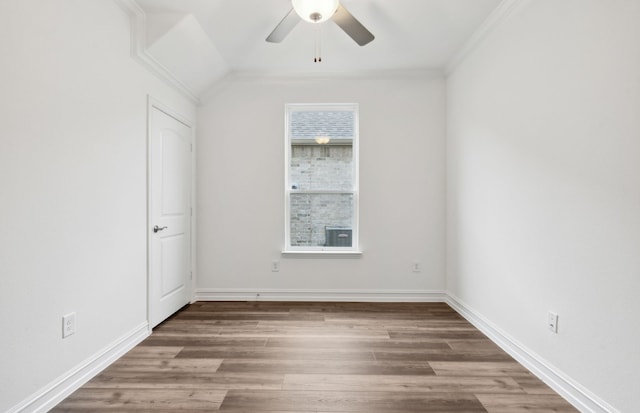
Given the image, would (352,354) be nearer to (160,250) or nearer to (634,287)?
(634,287)

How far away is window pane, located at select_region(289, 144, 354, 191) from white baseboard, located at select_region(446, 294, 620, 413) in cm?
193

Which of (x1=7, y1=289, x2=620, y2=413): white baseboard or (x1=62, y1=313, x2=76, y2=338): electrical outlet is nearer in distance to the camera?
(x1=7, y1=289, x2=620, y2=413): white baseboard

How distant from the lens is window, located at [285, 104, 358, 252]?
11.9ft

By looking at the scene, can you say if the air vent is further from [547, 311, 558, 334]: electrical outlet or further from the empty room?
[547, 311, 558, 334]: electrical outlet

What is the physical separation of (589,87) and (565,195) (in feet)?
1.94

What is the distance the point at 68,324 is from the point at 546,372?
2.91 m

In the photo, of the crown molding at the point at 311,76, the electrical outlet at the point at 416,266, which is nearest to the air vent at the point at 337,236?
the electrical outlet at the point at 416,266

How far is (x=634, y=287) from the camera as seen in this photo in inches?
55.0

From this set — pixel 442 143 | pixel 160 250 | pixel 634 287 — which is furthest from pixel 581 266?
pixel 160 250

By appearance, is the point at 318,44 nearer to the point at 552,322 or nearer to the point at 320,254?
the point at 320,254

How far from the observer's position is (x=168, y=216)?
9.62ft

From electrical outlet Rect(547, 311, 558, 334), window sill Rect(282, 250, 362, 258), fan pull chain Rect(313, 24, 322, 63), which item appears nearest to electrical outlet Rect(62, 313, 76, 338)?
window sill Rect(282, 250, 362, 258)

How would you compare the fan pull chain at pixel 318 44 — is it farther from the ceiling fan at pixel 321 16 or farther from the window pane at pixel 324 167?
the window pane at pixel 324 167

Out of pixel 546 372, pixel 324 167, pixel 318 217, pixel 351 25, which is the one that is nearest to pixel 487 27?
pixel 351 25
